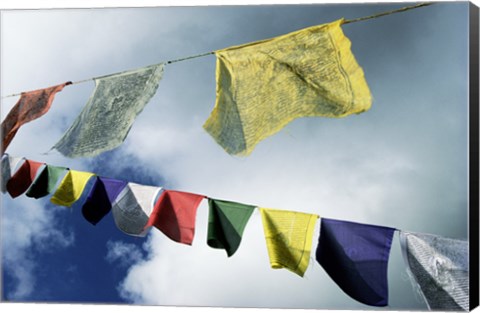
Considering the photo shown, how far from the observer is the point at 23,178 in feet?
14.5

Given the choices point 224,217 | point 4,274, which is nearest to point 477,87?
point 224,217

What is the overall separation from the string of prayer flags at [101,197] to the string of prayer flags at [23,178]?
0.32 metres

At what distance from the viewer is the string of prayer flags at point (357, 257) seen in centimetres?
371

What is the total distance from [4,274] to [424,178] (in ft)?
6.84

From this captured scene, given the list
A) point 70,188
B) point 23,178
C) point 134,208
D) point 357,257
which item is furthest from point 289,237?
point 23,178

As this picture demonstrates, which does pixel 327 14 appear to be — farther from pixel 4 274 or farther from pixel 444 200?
pixel 4 274

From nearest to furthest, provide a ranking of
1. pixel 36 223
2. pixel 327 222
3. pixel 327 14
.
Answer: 1. pixel 327 222
2. pixel 327 14
3. pixel 36 223

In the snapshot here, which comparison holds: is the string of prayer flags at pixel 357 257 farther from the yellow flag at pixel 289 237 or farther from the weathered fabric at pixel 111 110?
the weathered fabric at pixel 111 110

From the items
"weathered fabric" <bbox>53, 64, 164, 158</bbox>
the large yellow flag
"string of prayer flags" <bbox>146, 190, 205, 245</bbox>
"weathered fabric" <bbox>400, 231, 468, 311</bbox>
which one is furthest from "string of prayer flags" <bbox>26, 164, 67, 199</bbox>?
"weathered fabric" <bbox>400, 231, 468, 311</bbox>

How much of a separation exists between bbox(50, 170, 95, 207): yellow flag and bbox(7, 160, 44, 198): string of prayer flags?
15cm

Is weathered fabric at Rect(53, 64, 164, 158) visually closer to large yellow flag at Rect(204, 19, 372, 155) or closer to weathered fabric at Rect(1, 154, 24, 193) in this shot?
weathered fabric at Rect(1, 154, 24, 193)

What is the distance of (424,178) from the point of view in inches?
155

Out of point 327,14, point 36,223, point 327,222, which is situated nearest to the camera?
point 327,222

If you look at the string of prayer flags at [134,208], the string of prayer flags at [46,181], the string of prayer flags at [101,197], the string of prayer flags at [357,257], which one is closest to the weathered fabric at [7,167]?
the string of prayer flags at [46,181]
